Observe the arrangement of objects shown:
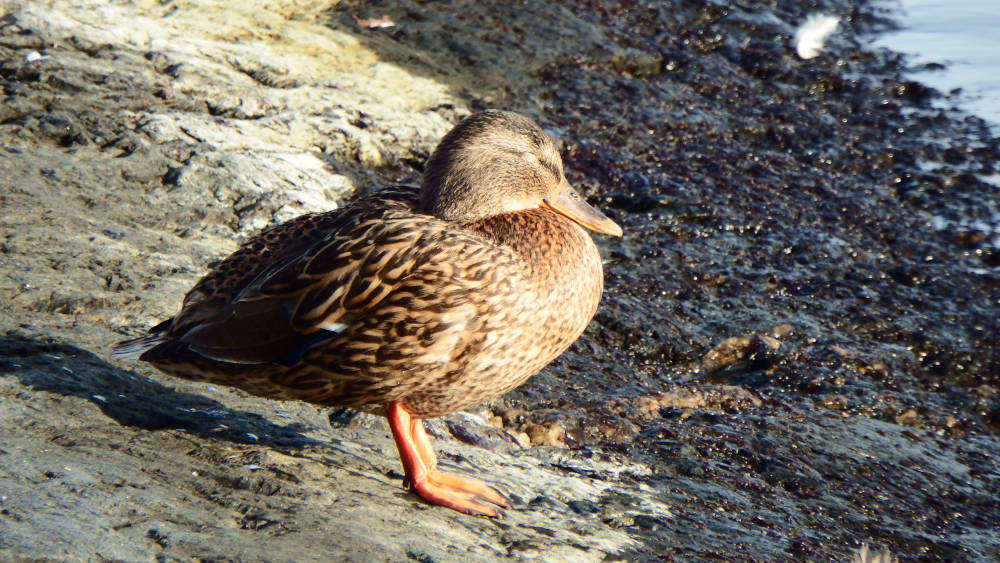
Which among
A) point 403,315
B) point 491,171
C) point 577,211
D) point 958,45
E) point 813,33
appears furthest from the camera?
point 958,45

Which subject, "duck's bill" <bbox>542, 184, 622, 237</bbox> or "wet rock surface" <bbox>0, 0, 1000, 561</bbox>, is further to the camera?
"duck's bill" <bbox>542, 184, 622, 237</bbox>

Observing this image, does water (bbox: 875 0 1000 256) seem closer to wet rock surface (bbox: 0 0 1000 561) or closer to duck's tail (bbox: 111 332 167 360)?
wet rock surface (bbox: 0 0 1000 561)

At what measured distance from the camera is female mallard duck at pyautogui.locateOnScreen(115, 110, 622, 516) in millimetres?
3312

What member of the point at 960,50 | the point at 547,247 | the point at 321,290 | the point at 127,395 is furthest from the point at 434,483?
the point at 960,50

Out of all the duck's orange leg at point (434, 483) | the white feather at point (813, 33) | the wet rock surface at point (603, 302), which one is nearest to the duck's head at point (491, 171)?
the duck's orange leg at point (434, 483)

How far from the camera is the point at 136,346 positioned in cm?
350

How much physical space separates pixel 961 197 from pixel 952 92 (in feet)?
6.16

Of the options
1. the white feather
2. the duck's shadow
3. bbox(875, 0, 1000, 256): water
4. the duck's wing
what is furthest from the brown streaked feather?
the white feather

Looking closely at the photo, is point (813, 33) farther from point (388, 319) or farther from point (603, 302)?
point (388, 319)

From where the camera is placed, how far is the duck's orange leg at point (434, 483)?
3311 millimetres

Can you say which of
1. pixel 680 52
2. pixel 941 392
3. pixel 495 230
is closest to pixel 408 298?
pixel 495 230

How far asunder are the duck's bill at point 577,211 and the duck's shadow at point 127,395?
1318 mm

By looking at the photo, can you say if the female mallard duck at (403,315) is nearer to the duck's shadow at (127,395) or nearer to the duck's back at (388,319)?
the duck's back at (388,319)

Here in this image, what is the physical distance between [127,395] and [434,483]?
1117 millimetres
